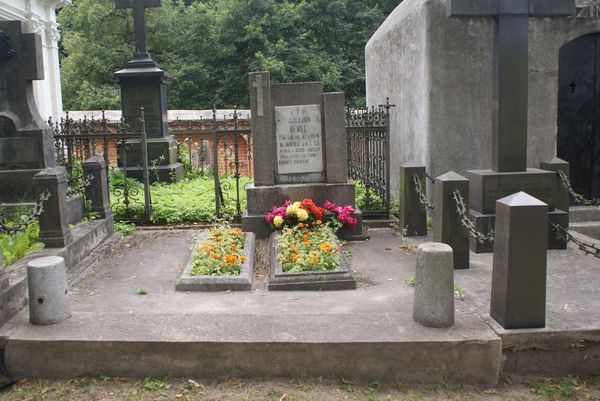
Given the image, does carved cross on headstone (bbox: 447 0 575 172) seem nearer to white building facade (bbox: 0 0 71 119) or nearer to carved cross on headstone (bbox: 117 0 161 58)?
carved cross on headstone (bbox: 117 0 161 58)

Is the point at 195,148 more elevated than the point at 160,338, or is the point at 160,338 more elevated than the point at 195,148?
the point at 195,148

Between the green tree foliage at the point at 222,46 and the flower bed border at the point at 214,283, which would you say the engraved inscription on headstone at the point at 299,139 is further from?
the green tree foliage at the point at 222,46

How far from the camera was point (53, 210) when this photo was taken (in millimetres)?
5832

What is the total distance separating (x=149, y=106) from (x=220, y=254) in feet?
23.2

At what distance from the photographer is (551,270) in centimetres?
572

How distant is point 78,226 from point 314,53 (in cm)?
2170

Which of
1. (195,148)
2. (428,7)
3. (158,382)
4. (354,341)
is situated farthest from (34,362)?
(195,148)

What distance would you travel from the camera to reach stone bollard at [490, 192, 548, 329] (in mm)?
3938

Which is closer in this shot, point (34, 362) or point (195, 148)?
point (34, 362)

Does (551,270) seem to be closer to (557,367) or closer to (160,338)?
(557,367)

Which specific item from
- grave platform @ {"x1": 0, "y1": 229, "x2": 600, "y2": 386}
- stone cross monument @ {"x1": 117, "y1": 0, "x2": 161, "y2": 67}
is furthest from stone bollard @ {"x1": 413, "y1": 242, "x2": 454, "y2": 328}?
stone cross monument @ {"x1": 117, "y1": 0, "x2": 161, "y2": 67}

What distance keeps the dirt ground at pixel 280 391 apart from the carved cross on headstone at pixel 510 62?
3312 millimetres

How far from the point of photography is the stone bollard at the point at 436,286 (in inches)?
162

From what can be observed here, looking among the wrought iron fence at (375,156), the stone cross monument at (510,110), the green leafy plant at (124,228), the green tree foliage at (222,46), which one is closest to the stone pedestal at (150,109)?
the green leafy plant at (124,228)
